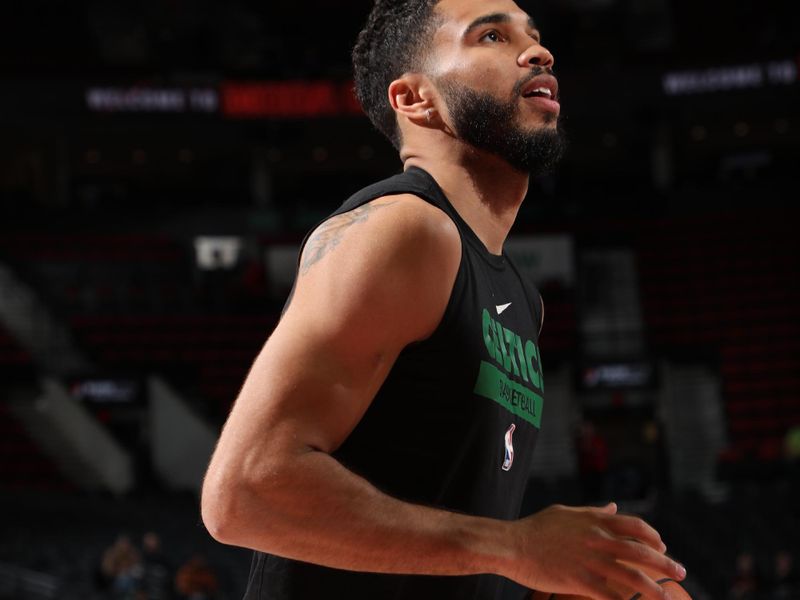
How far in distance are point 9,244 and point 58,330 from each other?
312cm

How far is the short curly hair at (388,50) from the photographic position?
6.64 feet

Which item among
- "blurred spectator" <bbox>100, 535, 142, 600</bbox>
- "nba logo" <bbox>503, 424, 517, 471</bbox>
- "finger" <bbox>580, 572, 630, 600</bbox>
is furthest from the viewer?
"blurred spectator" <bbox>100, 535, 142, 600</bbox>

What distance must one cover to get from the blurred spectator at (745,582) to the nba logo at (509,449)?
8.85 m

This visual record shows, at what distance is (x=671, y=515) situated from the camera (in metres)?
12.0

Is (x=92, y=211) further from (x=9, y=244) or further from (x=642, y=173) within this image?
(x=642, y=173)

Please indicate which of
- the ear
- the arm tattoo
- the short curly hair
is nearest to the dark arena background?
the short curly hair

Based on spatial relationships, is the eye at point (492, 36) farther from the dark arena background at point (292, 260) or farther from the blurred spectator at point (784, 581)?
the blurred spectator at point (784, 581)

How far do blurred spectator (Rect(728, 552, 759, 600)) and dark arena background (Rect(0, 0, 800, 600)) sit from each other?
0.09ft

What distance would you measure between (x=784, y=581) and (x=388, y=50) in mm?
9492

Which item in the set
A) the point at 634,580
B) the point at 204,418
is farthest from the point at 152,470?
the point at 634,580

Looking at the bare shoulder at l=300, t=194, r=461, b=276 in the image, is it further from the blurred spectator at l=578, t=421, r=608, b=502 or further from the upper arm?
the blurred spectator at l=578, t=421, r=608, b=502

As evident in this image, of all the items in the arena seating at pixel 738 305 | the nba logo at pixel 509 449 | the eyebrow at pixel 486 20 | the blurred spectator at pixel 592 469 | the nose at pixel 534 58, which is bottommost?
the arena seating at pixel 738 305

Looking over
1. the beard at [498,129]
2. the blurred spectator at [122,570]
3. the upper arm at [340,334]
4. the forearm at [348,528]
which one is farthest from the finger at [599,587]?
the blurred spectator at [122,570]

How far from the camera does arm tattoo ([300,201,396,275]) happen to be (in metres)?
1.61
